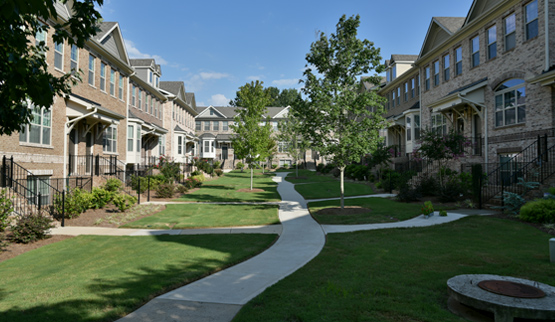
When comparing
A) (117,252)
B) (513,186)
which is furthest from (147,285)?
(513,186)

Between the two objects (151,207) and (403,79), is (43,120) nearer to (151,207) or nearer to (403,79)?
(151,207)

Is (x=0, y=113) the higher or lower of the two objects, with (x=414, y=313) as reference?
higher

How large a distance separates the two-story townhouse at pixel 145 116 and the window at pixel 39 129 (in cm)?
890

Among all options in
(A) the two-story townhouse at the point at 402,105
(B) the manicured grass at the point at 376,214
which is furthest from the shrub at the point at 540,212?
(A) the two-story townhouse at the point at 402,105

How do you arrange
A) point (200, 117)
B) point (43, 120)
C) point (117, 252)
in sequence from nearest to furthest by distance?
point (117, 252), point (43, 120), point (200, 117)

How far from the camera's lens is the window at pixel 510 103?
15438 mm

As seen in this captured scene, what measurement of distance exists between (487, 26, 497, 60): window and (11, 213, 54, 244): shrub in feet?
70.7

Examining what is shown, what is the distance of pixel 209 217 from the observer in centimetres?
1398

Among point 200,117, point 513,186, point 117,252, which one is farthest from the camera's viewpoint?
point 200,117

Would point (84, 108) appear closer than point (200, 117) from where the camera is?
Yes

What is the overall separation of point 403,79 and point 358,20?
740 inches

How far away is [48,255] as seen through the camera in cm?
863

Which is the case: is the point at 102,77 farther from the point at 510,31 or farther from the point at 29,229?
the point at 510,31

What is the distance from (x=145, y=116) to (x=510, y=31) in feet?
88.0
